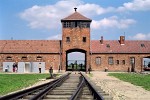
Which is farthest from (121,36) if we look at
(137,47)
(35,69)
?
(35,69)

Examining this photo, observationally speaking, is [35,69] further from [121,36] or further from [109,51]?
→ [121,36]

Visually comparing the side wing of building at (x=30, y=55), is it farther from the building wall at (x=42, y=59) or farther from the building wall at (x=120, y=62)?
the building wall at (x=120, y=62)

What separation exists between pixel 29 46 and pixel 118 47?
590 inches

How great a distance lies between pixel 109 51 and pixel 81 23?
6.61 metres

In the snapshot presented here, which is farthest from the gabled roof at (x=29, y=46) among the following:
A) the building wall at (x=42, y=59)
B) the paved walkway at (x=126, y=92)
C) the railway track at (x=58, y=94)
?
the railway track at (x=58, y=94)

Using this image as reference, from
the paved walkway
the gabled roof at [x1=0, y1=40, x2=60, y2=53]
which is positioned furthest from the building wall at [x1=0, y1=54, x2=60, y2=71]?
the paved walkway

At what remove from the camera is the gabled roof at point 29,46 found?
56.0 meters

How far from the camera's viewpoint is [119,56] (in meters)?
57.2

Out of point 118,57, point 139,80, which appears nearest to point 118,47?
point 118,57

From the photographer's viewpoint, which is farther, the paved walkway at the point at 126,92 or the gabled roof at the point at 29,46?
the gabled roof at the point at 29,46

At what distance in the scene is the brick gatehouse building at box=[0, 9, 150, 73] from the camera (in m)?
55.0

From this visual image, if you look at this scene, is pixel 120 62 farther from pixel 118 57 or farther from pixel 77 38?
pixel 77 38

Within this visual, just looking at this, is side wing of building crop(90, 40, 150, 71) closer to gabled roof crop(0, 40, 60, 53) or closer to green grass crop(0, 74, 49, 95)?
gabled roof crop(0, 40, 60, 53)

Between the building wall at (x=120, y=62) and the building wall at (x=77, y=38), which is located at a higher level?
the building wall at (x=77, y=38)
